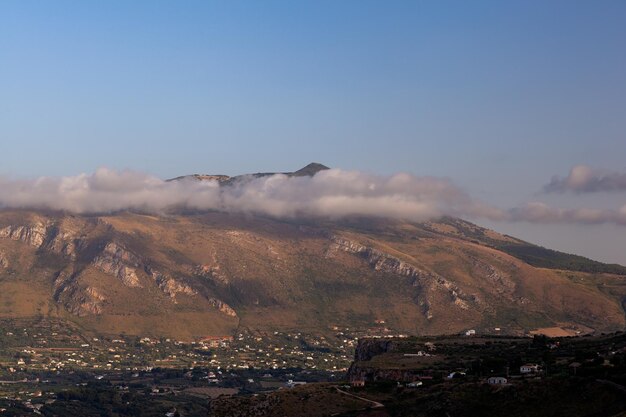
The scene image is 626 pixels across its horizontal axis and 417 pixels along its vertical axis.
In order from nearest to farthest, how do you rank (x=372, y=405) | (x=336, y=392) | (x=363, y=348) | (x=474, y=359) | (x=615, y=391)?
1. (x=615, y=391)
2. (x=372, y=405)
3. (x=336, y=392)
4. (x=474, y=359)
5. (x=363, y=348)

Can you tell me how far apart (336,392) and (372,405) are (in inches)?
437

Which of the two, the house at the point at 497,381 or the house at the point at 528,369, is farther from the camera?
the house at the point at 528,369

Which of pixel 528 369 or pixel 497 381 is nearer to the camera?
pixel 497 381

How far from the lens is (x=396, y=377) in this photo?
15125 cm

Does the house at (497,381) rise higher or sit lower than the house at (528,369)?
lower

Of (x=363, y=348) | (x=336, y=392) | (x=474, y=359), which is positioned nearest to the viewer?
(x=336, y=392)

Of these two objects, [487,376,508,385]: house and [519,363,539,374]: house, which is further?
[519,363,539,374]: house

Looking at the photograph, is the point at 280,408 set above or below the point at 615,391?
below

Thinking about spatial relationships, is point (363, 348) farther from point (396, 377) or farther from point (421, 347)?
point (396, 377)

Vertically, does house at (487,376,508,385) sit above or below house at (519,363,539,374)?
below

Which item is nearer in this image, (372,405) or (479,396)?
(479,396)

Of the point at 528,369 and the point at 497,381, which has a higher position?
the point at 528,369

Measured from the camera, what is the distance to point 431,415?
122m

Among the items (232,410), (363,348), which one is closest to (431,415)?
(232,410)
